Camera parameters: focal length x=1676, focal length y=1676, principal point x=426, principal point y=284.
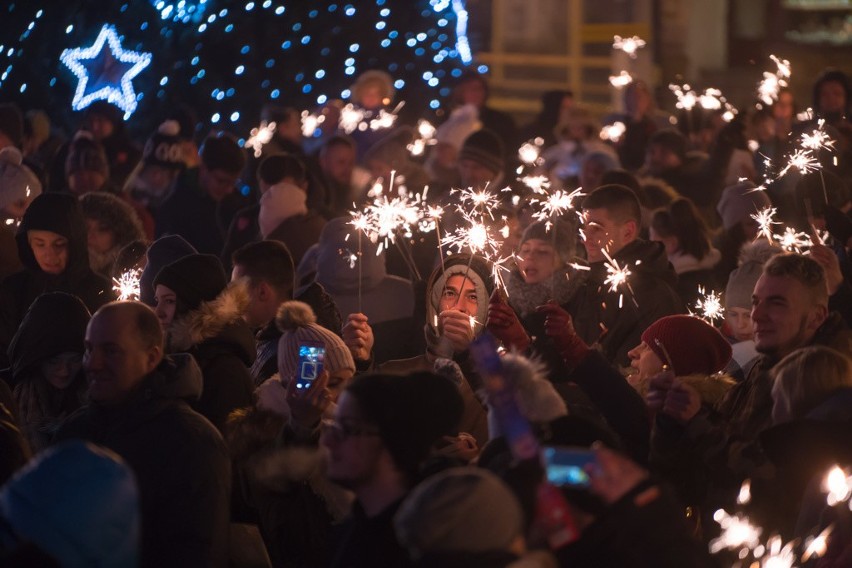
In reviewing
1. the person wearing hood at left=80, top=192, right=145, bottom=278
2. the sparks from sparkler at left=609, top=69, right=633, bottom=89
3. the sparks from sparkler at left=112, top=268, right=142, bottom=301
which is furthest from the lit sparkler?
the sparks from sparkler at left=112, top=268, right=142, bottom=301

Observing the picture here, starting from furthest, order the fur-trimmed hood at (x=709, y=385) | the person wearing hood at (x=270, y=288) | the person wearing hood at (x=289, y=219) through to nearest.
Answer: the person wearing hood at (x=289, y=219), the person wearing hood at (x=270, y=288), the fur-trimmed hood at (x=709, y=385)

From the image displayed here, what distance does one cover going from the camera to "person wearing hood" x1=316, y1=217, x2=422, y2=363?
904 cm

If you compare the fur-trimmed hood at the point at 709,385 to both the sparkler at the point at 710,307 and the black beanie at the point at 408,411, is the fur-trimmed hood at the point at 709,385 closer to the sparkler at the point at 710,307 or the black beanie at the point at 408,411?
the sparkler at the point at 710,307

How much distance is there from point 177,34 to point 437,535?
11.1 metres

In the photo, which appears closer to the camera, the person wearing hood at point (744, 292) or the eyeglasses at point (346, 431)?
the eyeglasses at point (346, 431)

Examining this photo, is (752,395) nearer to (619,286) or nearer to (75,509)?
(619,286)

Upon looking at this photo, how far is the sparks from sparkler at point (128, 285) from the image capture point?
29.0 feet

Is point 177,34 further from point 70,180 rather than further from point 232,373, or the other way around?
point 232,373

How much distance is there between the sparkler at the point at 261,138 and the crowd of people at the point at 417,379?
6.07ft

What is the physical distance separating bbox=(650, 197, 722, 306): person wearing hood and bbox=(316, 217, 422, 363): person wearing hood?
2.03 m

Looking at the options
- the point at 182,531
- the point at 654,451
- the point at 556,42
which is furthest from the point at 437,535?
the point at 556,42

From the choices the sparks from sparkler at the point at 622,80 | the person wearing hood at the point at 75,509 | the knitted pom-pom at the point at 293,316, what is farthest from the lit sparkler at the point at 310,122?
the person wearing hood at the point at 75,509

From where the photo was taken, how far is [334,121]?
50.1ft

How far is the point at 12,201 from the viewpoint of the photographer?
1055 cm
